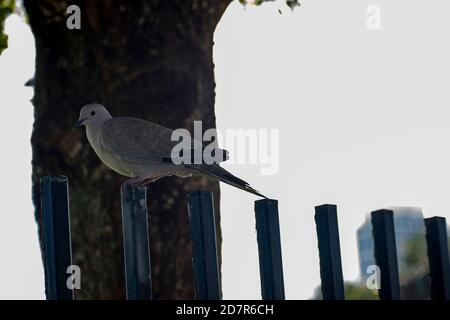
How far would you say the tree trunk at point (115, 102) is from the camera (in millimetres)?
9773

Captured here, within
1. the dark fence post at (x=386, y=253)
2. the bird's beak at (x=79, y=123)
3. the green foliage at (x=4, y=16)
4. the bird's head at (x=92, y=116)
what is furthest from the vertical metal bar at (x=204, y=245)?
the green foliage at (x=4, y=16)

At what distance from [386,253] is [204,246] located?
89cm

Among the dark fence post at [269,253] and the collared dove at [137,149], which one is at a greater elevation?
the collared dove at [137,149]

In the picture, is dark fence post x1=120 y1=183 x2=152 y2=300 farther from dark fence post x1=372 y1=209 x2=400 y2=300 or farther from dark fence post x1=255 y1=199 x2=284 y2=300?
dark fence post x1=372 y1=209 x2=400 y2=300

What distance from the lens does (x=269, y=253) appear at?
5.16 m


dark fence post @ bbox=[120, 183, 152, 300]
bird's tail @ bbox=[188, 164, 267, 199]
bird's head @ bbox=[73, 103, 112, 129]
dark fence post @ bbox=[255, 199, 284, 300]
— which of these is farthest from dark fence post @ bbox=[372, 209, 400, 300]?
bird's head @ bbox=[73, 103, 112, 129]

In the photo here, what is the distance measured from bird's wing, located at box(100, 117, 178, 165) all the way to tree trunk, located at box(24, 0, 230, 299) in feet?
4.10

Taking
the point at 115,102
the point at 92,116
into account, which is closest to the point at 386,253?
the point at 92,116

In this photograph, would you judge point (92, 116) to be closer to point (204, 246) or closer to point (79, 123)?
point (79, 123)

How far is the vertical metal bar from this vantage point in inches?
202

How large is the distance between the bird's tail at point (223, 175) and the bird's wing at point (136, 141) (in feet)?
1.93

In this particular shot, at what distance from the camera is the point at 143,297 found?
5.05 meters

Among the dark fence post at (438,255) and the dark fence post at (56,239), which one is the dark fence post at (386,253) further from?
the dark fence post at (56,239)
